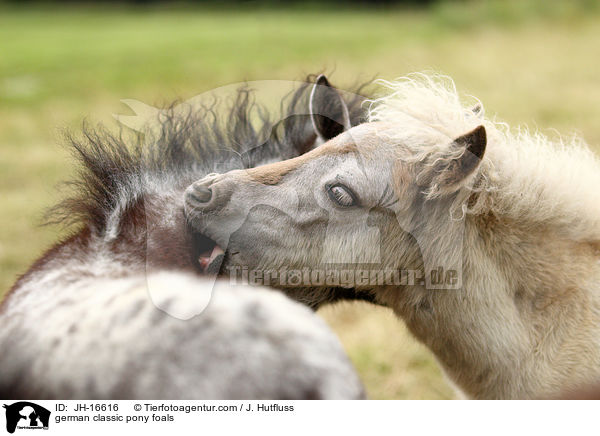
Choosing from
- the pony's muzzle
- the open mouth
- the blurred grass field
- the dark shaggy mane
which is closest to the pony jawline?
the open mouth

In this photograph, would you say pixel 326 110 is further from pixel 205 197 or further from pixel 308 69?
pixel 308 69

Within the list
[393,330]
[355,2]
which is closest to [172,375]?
[393,330]

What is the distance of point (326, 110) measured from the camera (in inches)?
91.5

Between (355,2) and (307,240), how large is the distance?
705 inches

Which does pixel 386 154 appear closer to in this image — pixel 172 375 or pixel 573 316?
pixel 573 316

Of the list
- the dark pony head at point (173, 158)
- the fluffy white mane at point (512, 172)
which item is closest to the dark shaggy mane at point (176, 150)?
the dark pony head at point (173, 158)

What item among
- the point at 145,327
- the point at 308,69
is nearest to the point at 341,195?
the point at 145,327

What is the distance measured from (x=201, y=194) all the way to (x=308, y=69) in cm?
776

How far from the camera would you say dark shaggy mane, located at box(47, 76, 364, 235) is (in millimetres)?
2031

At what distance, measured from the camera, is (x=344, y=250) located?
6.61ft
